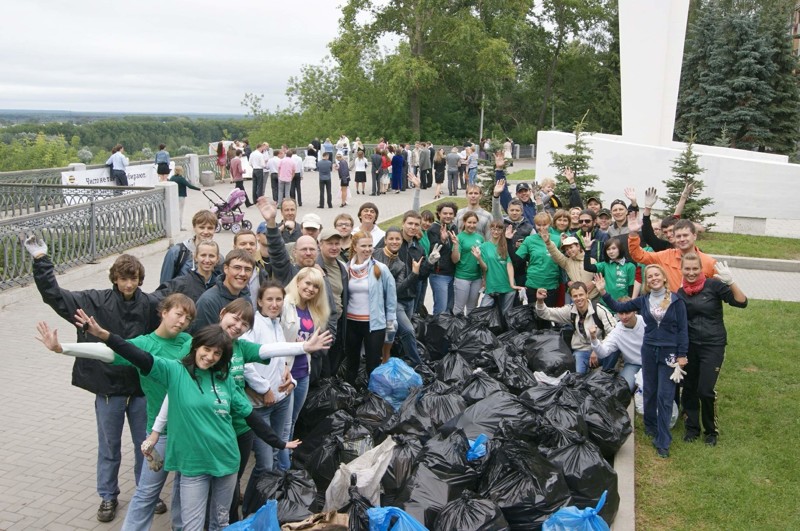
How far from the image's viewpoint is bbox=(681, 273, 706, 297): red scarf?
6.06 meters

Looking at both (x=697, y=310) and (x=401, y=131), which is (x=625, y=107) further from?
(x=401, y=131)

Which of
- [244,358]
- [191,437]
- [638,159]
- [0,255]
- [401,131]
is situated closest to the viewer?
[191,437]

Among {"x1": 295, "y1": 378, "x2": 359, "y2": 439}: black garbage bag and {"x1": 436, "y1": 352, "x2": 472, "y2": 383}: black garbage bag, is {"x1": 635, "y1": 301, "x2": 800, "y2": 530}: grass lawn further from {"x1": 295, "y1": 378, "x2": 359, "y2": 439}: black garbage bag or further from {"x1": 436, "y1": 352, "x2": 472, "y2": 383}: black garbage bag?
{"x1": 295, "y1": 378, "x2": 359, "y2": 439}: black garbage bag

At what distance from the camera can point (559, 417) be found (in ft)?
18.6

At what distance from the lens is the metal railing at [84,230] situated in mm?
10992

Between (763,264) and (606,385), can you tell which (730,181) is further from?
(606,385)

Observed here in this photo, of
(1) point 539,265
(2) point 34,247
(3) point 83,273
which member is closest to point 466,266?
(1) point 539,265

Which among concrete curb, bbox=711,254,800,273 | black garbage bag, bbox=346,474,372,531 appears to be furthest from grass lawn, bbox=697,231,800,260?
black garbage bag, bbox=346,474,372,531

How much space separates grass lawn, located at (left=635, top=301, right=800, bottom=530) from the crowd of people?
28 cm

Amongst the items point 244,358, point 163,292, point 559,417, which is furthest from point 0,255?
point 559,417

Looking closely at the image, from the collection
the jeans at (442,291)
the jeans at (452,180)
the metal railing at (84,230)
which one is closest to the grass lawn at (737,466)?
the jeans at (442,291)

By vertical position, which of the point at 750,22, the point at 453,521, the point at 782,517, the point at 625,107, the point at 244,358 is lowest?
the point at 782,517

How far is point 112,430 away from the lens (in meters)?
4.98

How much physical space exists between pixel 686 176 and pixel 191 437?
46.2ft
